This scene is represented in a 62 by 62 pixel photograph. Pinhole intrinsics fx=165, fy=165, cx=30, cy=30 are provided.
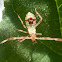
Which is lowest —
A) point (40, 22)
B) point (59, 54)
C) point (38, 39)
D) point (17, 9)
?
point (59, 54)

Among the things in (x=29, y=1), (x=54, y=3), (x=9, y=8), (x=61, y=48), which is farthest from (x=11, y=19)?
(x=61, y=48)

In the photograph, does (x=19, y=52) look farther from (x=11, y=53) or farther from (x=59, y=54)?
(x=59, y=54)

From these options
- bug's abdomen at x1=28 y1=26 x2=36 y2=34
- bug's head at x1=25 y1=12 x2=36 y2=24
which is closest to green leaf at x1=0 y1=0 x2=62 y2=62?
bug's head at x1=25 y1=12 x2=36 y2=24

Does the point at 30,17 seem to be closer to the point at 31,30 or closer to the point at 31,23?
the point at 31,23

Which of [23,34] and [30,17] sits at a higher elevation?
[30,17]

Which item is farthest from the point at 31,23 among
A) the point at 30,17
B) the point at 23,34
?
the point at 23,34

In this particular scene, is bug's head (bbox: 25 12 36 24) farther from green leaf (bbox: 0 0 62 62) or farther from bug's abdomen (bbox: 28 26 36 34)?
bug's abdomen (bbox: 28 26 36 34)

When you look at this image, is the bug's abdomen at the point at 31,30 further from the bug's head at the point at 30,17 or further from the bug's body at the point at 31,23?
the bug's head at the point at 30,17

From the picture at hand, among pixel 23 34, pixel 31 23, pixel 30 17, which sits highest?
pixel 30 17

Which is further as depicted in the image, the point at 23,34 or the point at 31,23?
the point at 31,23
